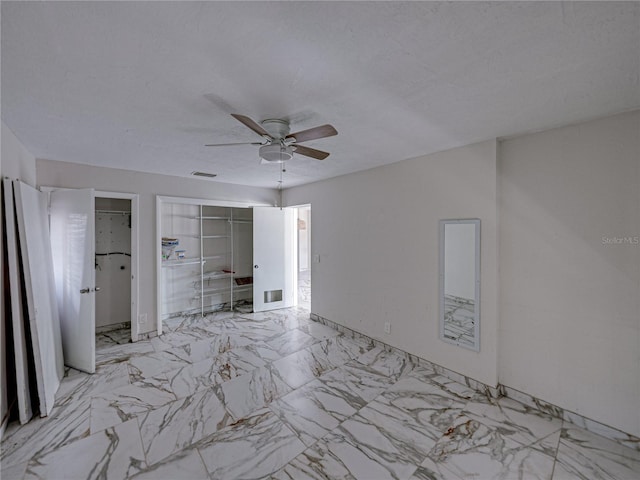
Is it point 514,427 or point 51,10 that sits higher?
point 51,10

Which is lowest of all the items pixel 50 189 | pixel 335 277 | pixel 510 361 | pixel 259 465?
pixel 259 465

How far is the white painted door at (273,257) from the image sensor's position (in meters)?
5.01

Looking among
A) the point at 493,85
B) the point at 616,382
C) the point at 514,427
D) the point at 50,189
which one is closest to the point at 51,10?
the point at 493,85

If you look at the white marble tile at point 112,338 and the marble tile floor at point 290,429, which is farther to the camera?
the white marble tile at point 112,338

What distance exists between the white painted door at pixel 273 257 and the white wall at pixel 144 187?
89 cm

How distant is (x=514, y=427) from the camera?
6.96 feet

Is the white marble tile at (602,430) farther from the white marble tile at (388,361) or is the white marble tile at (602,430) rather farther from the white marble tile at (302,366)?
the white marble tile at (302,366)

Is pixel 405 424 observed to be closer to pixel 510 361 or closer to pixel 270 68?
pixel 510 361

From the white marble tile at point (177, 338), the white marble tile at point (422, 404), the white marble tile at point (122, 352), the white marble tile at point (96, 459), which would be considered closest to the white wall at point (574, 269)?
the white marble tile at point (422, 404)

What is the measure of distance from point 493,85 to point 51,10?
2149mm

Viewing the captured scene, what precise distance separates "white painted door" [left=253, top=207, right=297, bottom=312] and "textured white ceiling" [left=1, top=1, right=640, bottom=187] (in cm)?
269

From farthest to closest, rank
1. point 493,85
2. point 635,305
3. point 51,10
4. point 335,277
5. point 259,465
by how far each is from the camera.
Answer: point 335,277 < point 635,305 < point 259,465 < point 493,85 < point 51,10

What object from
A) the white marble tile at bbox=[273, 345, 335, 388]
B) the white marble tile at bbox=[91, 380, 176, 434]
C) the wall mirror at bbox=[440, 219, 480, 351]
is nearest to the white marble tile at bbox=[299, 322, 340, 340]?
the white marble tile at bbox=[273, 345, 335, 388]

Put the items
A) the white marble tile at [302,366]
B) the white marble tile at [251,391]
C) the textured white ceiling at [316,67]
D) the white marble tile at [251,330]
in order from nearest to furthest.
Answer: the textured white ceiling at [316,67], the white marble tile at [251,391], the white marble tile at [302,366], the white marble tile at [251,330]
